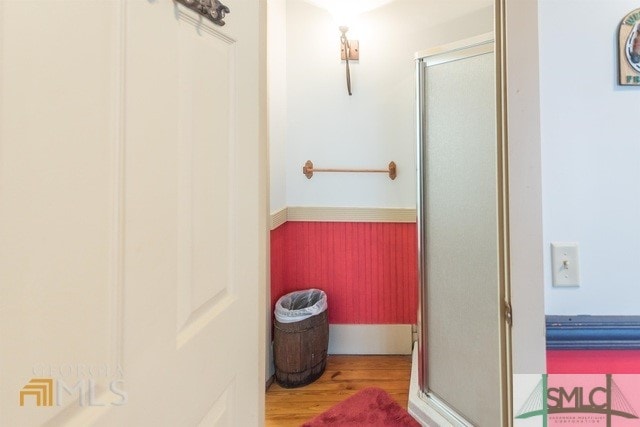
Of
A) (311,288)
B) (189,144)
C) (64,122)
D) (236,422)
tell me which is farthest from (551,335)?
(311,288)

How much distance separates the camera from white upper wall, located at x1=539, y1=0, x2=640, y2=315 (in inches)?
32.9

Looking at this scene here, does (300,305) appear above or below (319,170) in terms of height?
below

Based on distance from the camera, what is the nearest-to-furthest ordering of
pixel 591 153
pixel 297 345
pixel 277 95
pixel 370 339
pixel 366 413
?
pixel 591 153 → pixel 366 413 → pixel 297 345 → pixel 277 95 → pixel 370 339

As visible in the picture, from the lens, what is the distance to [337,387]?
196 centimetres

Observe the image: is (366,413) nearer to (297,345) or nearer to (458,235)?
(297,345)

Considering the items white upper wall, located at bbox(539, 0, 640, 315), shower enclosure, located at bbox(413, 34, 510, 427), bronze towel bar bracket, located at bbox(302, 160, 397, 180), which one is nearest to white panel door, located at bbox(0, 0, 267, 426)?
white upper wall, located at bbox(539, 0, 640, 315)

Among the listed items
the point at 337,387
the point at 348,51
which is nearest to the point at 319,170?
the point at 348,51

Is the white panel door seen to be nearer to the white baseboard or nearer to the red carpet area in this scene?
the red carpet area

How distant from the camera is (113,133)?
45cm

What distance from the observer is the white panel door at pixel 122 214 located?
0.34 m

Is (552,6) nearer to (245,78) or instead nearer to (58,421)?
(245,78)

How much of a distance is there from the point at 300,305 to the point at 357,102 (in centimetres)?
143

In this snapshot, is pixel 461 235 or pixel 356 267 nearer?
pixel 461 235

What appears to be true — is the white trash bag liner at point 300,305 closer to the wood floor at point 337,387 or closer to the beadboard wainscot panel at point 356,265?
the beadboard wainscot panel at point 356,265
